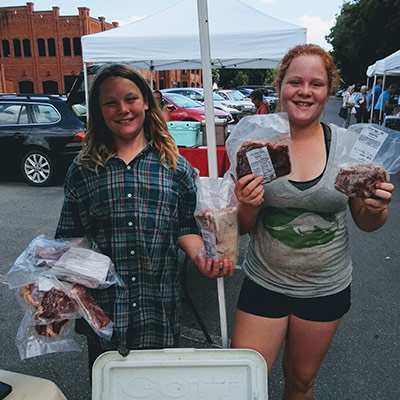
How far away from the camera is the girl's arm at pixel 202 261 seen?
1479mm

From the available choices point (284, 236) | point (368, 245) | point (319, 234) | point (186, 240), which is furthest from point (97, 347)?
point (368, 245)

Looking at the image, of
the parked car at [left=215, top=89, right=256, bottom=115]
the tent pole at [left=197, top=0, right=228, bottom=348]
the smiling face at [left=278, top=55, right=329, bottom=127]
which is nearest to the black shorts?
the tent pole at [left=197, top=0, right=228, bottom=348]

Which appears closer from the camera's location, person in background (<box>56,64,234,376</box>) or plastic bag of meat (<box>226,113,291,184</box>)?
plastic bag of meat (<box>226,113,291,184</box>)

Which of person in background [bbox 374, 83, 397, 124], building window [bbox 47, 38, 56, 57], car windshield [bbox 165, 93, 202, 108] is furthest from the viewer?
building window [bbox 47, 38, 56, 57]

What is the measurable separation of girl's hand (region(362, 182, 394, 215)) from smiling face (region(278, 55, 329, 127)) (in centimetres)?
36

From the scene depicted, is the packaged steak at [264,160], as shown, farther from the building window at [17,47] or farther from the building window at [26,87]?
the building window at [17,47]

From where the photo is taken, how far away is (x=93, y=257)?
1471 mm

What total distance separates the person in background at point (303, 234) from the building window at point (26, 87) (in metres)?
41.9

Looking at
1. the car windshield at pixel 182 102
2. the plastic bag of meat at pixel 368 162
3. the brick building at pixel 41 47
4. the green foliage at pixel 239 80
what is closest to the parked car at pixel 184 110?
the car windshield at pixel 182 102

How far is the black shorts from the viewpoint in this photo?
63.0 inches

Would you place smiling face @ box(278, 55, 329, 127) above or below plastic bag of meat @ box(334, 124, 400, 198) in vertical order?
above

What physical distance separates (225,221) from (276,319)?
488mm

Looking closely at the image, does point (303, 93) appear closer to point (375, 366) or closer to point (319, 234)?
point (319, 234)

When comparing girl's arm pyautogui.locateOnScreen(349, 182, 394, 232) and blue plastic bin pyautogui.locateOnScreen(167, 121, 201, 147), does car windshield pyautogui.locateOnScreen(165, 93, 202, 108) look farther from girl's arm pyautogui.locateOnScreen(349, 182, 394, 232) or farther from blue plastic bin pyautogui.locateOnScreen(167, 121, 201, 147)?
girl's arm pyautogui.locateOnScreen(349, 182, 394, 232)
